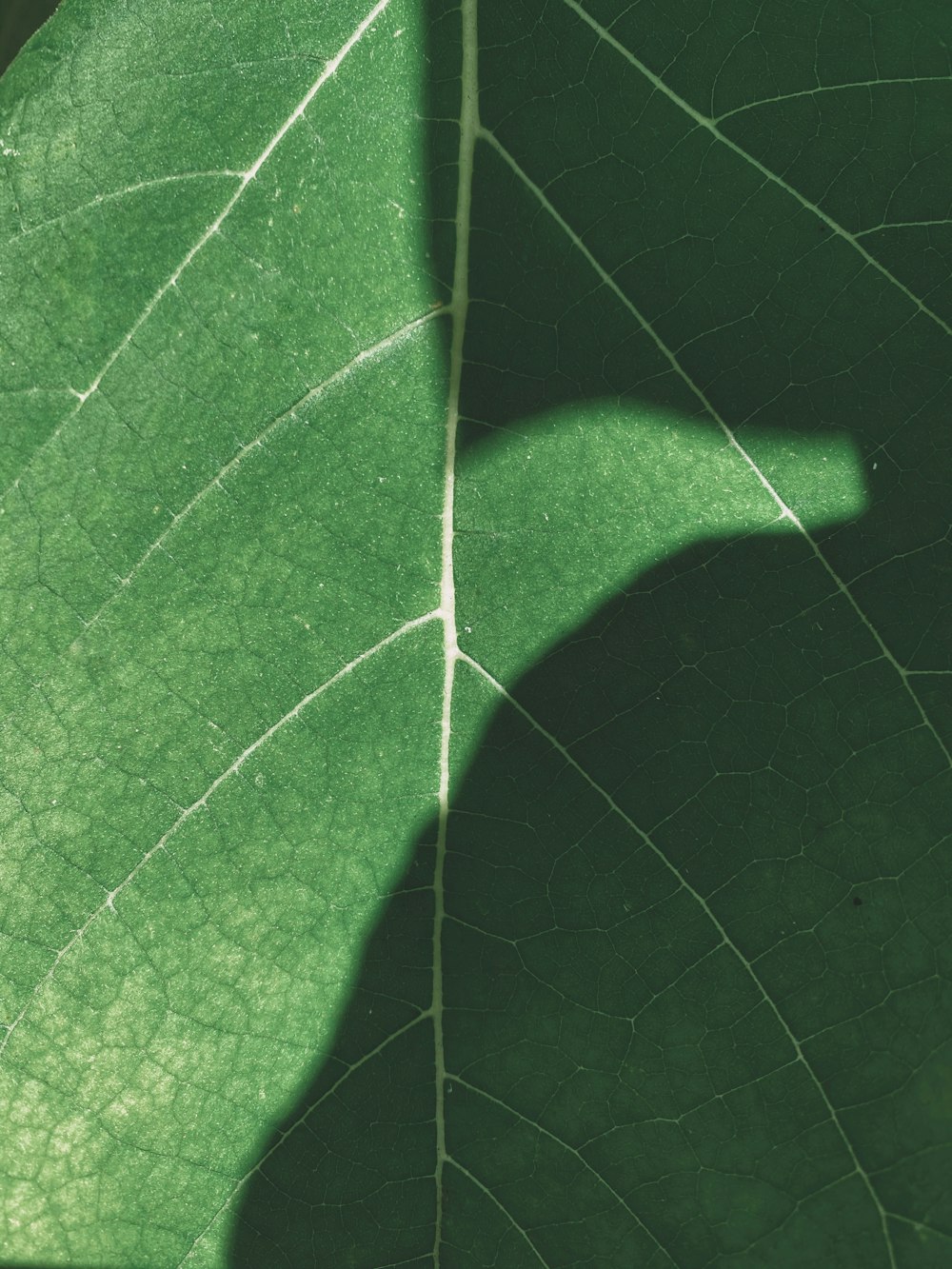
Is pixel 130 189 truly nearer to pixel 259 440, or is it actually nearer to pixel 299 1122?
pixel 259 440

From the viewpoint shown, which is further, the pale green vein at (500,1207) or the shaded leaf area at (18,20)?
the shaded leaf area at (18,20)

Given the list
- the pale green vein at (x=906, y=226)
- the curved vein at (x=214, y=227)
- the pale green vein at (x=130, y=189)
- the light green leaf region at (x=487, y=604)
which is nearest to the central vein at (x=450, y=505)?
the light green leaf region at (x=487, y=604)

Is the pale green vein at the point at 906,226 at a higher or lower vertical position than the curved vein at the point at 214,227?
lower

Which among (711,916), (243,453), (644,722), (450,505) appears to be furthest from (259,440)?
(711,916)

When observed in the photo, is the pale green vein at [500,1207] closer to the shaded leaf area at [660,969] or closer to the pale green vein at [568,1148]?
the shaded leaf area at [660,969]

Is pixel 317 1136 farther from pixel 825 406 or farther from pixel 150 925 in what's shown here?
pixel 825 406

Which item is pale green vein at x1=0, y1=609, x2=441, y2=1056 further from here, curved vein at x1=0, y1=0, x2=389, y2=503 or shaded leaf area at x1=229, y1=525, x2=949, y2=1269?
curved vein at x1=0, y1=0, x2=389, y2=503

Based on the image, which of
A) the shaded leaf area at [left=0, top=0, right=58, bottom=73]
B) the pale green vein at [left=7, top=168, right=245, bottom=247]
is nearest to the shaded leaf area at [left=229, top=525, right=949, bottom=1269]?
the pale green vein at [left=7, top=168, right=245, bottom=247]
